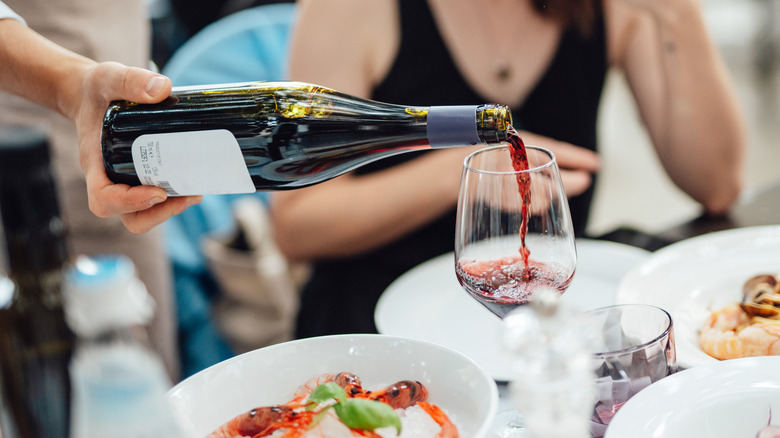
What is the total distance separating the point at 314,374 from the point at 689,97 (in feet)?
3.63

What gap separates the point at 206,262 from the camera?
1842 mm

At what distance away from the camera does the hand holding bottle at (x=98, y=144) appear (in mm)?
745

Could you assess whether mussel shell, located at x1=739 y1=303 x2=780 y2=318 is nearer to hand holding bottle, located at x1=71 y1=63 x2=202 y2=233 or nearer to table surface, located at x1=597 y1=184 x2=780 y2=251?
table surface, located at x1=597 y1=184 x2=780 y2=251

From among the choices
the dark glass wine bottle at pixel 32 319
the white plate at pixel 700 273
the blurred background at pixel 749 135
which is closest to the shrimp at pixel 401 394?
the white plate at pixel 700 273

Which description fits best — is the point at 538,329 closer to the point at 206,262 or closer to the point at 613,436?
the point at 613,436

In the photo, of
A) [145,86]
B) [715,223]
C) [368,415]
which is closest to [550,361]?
[368,415]

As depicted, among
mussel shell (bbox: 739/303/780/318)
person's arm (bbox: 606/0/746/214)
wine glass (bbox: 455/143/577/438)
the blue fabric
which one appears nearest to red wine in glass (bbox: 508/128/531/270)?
wine glass (bbox: 455/143/577/438)

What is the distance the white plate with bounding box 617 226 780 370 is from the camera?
2.71 feet

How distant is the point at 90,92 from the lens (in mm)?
808

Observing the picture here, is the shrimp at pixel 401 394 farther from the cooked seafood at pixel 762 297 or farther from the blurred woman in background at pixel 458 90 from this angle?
the blurred woman in background at pixel 458 90

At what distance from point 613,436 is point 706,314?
0.34 metres

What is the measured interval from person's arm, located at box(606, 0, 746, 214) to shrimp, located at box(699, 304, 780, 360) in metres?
0.70

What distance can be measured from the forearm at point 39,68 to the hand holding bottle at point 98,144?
47mm

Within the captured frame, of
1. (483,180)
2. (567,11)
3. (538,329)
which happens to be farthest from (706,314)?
(567,11)
